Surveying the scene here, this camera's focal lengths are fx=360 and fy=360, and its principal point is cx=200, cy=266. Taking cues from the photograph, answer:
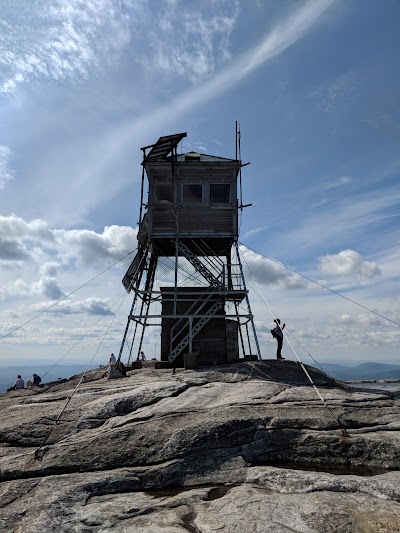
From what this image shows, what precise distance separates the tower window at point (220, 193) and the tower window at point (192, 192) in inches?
34.7

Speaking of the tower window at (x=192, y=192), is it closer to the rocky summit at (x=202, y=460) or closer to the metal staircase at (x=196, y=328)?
the metal staircase at (x=196, y=328)

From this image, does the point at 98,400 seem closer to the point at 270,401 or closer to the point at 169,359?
the point at 270,401

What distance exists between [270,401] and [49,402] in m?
9.10

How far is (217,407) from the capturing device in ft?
41.2

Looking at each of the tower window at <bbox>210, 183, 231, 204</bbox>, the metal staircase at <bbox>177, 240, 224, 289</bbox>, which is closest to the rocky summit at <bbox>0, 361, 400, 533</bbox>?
the metal staircase at <bbox>177, 240, 224, 289</bbox>

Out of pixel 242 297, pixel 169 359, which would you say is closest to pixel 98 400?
pixel 169 359

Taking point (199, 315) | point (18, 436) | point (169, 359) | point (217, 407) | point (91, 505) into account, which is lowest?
point (91, 505)

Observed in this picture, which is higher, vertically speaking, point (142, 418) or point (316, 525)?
point (142, 418)

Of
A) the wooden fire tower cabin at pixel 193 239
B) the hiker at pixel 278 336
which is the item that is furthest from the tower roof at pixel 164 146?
the hiker at pixel 278 336

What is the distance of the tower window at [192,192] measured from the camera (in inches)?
1065

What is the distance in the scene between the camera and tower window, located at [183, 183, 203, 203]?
27.0 m

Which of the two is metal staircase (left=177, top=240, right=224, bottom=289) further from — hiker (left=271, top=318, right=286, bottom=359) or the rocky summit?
the rocky summit

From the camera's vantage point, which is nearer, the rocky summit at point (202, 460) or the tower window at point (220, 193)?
the rocky summit at point (202, 460)

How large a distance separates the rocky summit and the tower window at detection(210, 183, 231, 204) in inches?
606
